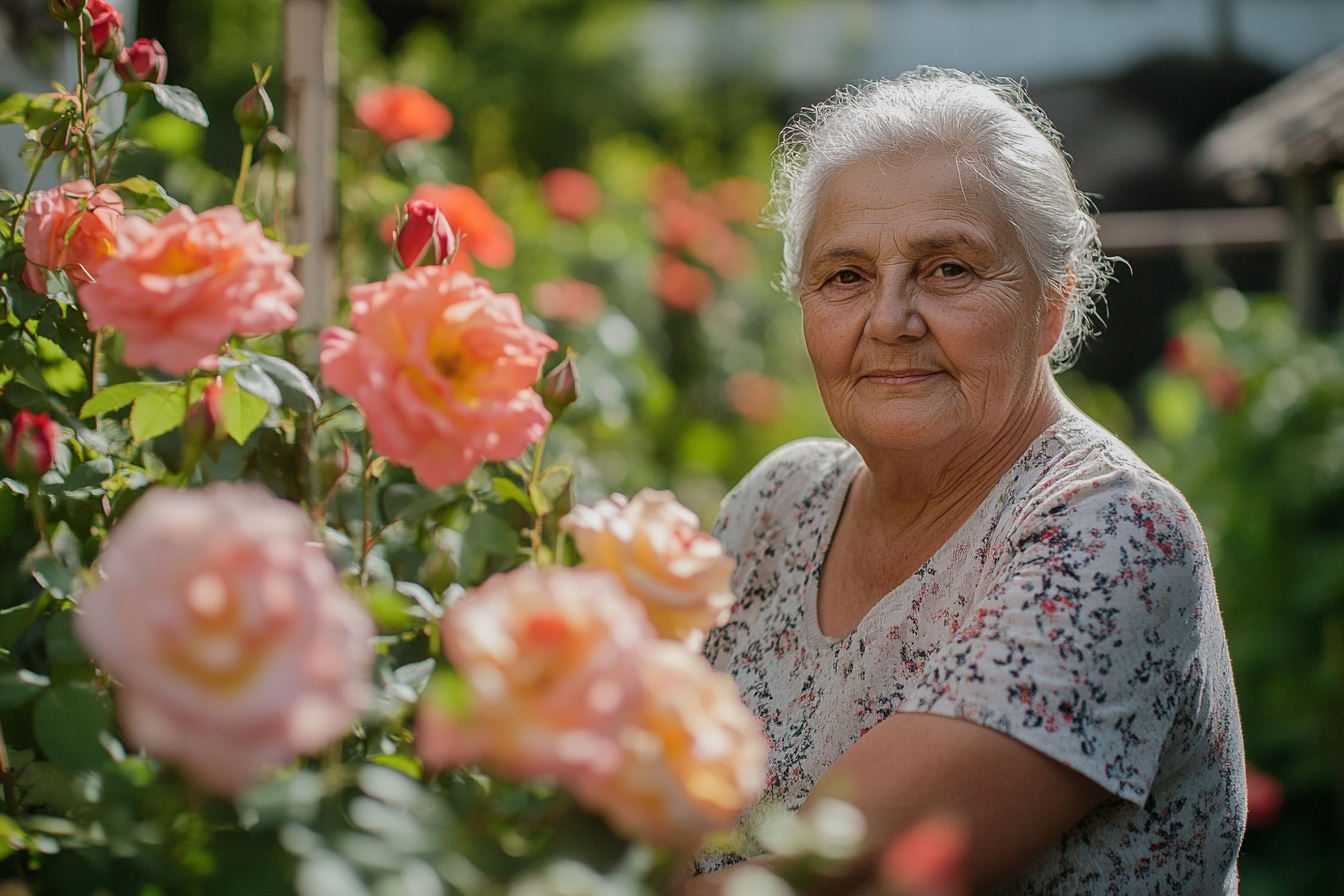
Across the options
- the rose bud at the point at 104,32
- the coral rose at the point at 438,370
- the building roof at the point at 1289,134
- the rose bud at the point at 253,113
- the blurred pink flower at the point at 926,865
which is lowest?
the blurred pink flower at the point at 926,865

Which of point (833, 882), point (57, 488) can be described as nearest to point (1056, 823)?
point (833, 882)

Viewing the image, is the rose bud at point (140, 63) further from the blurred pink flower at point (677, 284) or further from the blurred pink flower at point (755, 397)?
the blurred pink flower at point (755, 397)

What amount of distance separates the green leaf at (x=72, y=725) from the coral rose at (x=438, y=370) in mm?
272

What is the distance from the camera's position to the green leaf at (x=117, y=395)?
0.98 meters

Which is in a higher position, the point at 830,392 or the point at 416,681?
the point at 830,392

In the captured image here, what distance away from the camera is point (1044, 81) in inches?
320

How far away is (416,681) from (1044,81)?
837 centimetres

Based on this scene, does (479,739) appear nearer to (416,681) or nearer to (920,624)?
(416,681)

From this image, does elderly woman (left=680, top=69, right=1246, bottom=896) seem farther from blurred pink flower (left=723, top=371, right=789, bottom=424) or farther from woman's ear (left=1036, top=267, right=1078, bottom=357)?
blurred pink flower (left=723, top=371, right=789, bottom=424)

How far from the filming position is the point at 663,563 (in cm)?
74

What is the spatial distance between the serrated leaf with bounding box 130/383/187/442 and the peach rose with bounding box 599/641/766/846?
598 millimetres

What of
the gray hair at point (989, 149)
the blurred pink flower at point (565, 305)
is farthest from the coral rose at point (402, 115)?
the gray hair at point (989, 149)

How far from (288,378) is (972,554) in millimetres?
909

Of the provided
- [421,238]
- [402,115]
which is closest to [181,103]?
[421,238]
